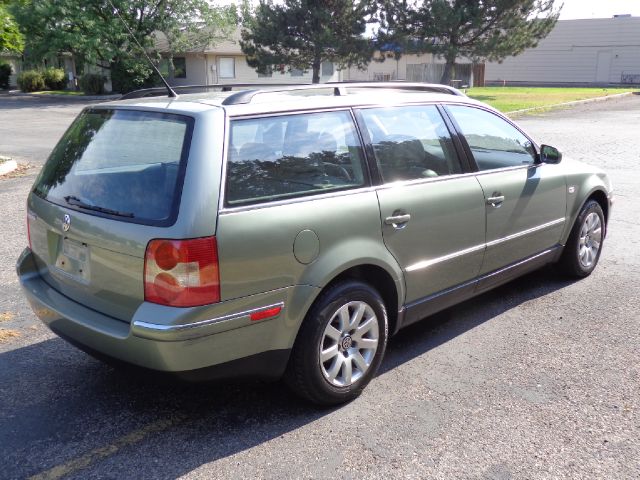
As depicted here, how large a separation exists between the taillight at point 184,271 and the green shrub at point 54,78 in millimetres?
43082

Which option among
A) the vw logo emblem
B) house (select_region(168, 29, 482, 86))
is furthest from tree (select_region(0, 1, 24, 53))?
house (select_region(168, 29, 482, 86))

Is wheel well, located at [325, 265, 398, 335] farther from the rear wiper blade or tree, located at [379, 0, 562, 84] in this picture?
tree, located at [379, 0, 562, 84]

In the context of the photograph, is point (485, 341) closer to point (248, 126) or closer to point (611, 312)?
point (611, 312)

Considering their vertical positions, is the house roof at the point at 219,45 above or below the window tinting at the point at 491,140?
above

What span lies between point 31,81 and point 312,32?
63.0 feet

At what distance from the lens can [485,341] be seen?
459 cm

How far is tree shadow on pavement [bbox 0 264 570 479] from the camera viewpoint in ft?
10.4

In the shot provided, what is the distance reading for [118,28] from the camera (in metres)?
32.8

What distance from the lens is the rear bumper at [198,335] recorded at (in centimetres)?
301

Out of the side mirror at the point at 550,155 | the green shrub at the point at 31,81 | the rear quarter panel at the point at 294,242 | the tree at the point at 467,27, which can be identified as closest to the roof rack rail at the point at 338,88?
the rear quarter panel at the point at 294,242

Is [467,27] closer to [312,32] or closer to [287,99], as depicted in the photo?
[312,32]

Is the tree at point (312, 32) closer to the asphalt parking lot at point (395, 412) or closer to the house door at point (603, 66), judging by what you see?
the house door at point (603, 66)

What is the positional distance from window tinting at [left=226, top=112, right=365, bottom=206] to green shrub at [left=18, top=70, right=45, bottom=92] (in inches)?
1653

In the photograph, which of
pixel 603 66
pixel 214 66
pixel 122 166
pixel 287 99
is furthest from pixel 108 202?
pixel 603 66
